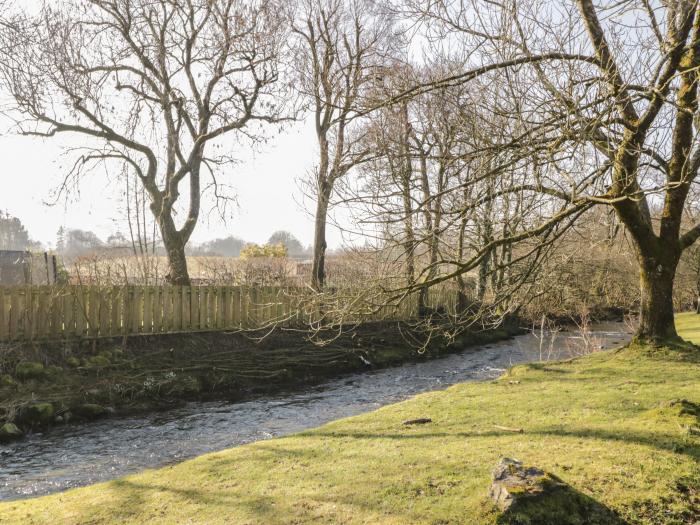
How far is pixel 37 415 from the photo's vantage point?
1003 cm

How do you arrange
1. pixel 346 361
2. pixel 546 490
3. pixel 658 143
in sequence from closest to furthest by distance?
1. pixel 546 490
2. pixel 658 143
3. pixel 346 361

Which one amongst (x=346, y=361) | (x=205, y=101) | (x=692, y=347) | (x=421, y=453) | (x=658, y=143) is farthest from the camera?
(x=205, y=101)

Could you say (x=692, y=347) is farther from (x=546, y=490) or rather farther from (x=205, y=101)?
(x=205, y=101)

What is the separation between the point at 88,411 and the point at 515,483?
30.1 feet

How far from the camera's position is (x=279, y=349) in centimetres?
1548

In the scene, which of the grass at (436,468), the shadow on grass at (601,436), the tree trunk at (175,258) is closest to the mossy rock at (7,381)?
the grass at (436,468)

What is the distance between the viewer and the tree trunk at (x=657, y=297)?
9.48m

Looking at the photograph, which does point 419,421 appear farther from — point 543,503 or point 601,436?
point 543,503

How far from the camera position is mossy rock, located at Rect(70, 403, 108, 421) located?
10.5m

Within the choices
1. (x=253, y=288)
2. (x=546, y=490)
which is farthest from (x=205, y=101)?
(x=546, y=490)

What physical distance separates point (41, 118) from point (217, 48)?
5338 mm

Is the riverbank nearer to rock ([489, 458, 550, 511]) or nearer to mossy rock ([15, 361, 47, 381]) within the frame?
mossy rock ([15, 361, 47, 381])

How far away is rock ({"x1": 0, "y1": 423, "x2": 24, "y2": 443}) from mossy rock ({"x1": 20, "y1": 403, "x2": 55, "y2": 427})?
39cm

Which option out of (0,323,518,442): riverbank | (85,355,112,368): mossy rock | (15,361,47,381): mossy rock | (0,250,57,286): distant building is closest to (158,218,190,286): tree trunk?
(0,323,518,442): riverbank
